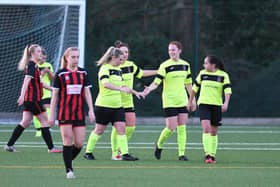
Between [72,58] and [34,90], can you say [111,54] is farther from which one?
[34,90]

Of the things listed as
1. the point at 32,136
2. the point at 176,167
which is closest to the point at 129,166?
the point at 176,167

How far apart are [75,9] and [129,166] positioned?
9809 mm

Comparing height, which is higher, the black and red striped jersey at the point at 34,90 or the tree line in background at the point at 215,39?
the tree line in background at the point at 215,39

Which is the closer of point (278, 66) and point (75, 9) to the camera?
point (75, 9)

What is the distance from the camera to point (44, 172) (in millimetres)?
11219

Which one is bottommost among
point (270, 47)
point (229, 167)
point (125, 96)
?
point (229, 167)

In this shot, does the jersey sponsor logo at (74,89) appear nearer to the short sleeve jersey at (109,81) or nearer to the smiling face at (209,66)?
the short sleeve jersey at (109,81)

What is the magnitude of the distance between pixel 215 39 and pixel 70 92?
13.3 metres

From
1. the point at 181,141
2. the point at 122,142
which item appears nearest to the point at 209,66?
the point at 181,141

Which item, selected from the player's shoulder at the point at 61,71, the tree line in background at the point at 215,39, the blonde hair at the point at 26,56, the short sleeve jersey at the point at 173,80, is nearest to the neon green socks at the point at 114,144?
the short sleeve jersey at the point at 173,80

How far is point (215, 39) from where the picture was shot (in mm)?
23500

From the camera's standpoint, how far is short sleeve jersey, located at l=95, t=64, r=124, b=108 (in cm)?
1274

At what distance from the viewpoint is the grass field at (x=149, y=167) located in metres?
10.3

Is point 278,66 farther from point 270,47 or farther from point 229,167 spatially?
point 229,167
